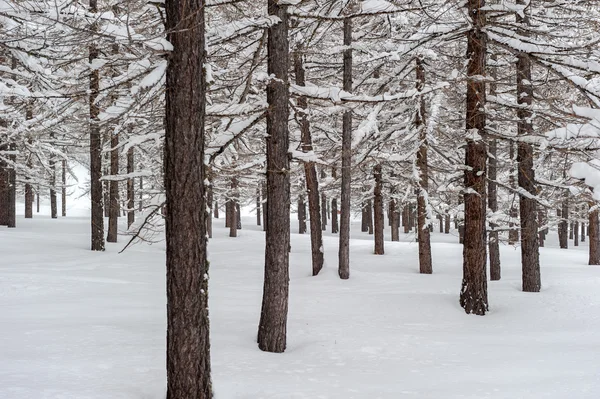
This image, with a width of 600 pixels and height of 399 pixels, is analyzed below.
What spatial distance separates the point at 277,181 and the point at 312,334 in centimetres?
308

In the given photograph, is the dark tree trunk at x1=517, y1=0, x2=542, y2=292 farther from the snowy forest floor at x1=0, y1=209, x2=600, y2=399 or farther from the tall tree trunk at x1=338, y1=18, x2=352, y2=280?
the tall tree trunk at x1=338, y1=18, x2=352, y2=280

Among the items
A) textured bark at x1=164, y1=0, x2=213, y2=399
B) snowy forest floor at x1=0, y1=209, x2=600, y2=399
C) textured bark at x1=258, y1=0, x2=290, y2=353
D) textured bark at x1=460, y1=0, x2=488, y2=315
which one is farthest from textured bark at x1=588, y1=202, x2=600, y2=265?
textured bark at x1=164, y1=0, x2=213, y2=399

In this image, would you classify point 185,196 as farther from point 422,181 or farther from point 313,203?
point 422,181

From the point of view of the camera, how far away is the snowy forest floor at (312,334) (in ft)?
18.5

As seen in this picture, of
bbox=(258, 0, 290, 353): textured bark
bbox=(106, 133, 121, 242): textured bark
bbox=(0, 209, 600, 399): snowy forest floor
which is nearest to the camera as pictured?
bbox=(0, 209, 600, 399): snowy forest floor

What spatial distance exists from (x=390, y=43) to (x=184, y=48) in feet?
31.9

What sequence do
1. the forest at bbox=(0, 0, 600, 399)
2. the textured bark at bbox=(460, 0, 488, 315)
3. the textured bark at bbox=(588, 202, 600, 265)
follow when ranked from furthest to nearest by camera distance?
the textured bark at bbox=(588, 202, 600, 265) → the textured bark at bbox=(460, 0, 488, 315) → the forest at bbox=(0, 0, 600, 399)

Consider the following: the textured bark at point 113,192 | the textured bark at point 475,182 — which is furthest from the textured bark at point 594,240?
the textured bark at point 113,192

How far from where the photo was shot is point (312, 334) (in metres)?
8.59

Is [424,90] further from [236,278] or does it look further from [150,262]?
[150,262]

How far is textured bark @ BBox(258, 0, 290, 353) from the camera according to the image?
7.16 m

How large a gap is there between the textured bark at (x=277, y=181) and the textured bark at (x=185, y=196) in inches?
94.5

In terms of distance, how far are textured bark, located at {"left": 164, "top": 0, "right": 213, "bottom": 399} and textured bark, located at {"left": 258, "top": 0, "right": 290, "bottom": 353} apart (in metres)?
2.40

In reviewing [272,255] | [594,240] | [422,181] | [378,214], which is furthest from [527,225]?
[594,240]
